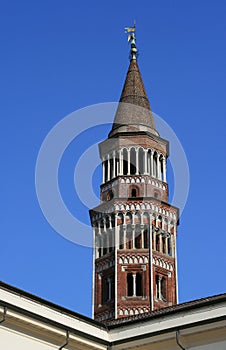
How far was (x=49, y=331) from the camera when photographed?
18.9 m

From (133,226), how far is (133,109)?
879 cm

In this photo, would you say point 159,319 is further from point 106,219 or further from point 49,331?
point 106,219

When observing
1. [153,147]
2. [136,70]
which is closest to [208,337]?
[153,147]

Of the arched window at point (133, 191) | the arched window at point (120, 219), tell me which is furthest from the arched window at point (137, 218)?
the arched window at point (133, 191)

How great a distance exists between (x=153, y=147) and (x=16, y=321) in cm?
2663

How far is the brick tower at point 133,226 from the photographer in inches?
1548

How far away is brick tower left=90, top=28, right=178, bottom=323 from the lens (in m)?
39.3

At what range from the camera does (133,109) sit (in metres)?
46.0

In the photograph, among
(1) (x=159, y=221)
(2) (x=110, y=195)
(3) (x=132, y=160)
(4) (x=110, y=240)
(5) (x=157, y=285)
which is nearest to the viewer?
(5) (x=157, y=285)

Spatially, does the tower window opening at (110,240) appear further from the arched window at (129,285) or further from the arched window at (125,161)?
the arched window at (125,161)

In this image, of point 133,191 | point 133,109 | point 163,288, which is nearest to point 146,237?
point 163,288

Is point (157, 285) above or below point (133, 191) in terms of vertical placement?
below

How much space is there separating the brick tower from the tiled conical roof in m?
0.07

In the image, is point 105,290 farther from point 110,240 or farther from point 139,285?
point 110,240
